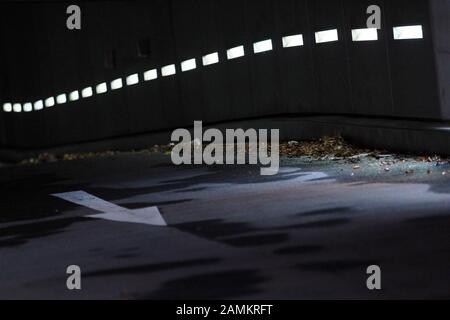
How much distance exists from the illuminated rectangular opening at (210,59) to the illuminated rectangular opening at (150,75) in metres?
3.80

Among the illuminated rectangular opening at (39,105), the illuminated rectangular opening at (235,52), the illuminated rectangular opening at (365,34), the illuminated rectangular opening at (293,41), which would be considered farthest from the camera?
Result: the illuminated rectangular opening at (39,105)

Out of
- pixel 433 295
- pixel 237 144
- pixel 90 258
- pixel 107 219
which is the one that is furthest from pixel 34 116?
pixel 433 295

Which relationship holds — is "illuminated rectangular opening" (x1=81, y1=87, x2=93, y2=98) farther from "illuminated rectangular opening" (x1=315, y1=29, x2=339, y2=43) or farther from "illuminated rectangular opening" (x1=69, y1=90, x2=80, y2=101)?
"illuminated rectangular opening" (x1=315, y1=29, x2=339, y2=43)

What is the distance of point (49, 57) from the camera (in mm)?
42344

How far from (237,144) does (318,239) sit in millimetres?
13004

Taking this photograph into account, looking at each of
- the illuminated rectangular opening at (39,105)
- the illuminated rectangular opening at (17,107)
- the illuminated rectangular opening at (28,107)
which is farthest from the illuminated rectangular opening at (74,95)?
the illuminated rectangular opening at (17,107)

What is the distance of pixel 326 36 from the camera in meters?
20.6

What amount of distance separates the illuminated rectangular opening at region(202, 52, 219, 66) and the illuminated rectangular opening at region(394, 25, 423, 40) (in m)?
8.78

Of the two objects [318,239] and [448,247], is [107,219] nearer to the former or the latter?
[318,239]

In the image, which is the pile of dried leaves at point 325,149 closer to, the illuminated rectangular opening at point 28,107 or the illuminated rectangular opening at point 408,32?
the illuminated rectangular opening at point 408,32

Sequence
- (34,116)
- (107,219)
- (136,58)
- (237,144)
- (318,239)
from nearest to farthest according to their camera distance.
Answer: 1. (318,239)
2. (107,219)
3. (237,144)
4. (136,58)
5. (34,116)

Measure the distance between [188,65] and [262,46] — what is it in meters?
4.77

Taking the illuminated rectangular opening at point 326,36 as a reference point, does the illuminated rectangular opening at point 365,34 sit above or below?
below

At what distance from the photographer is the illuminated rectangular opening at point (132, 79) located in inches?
1261
